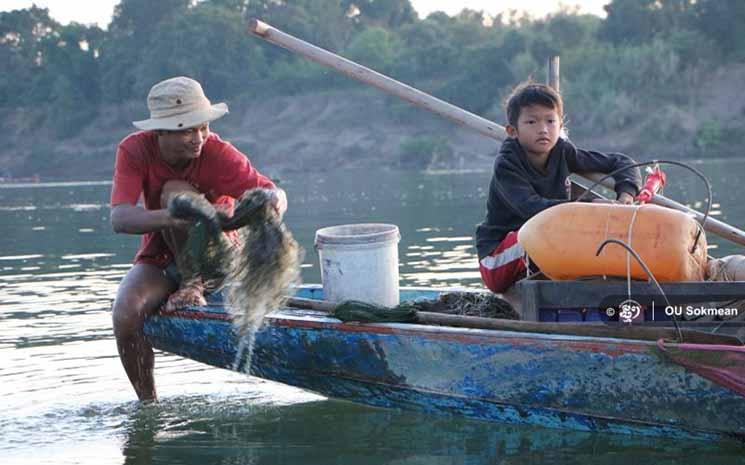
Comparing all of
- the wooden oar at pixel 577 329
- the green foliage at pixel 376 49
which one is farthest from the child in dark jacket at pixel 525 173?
the green foliage at pixel 376 49

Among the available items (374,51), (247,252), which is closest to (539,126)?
(247,252)

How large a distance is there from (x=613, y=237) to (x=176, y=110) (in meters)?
2.16

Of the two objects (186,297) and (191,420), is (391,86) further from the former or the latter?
(191,420)

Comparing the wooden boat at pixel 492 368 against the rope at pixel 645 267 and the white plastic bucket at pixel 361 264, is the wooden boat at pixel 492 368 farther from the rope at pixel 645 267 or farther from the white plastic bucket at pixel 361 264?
the white plastic bucket at pixel 361 264

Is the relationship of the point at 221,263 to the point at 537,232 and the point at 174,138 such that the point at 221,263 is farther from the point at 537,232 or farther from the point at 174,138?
the point at 537,232

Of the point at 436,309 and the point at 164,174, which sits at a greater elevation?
the point at 164,174

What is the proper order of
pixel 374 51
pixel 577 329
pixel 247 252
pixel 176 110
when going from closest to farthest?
1. pixel 577 329
2. pixel 247 252
3. pixel 176 110
4. pixel 374 51

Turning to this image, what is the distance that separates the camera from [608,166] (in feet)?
17.6

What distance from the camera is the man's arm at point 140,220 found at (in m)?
5.21

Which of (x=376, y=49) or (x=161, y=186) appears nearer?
(x=161, y=186)

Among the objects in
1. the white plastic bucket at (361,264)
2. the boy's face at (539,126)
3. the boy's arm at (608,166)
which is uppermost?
the boy's face at (539,126)

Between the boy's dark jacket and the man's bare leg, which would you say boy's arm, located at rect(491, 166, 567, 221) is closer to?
the boy's dark jacket

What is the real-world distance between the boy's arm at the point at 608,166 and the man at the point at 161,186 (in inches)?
52.9

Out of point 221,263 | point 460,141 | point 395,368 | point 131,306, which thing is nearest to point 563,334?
point 395,368
